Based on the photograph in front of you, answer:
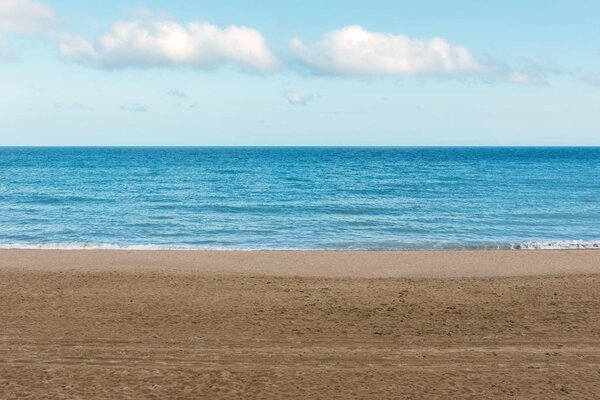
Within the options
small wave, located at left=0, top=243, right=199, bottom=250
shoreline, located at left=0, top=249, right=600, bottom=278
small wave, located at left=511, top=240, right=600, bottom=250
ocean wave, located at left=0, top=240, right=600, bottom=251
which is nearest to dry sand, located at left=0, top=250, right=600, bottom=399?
shoreline, located at left=0, top=249, right=600, bottom=278

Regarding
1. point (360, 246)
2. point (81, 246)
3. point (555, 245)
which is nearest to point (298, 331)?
point (360, 246)

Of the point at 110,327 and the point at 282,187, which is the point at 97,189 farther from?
the point at 110,327

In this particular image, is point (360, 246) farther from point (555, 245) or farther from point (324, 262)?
point (555, 245)

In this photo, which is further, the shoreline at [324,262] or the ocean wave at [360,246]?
the ocean wave at [360,246]

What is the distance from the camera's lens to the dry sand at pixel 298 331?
24.2 feet

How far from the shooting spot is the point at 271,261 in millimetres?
16719

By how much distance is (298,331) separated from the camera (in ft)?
31.7

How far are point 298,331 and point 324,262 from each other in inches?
276

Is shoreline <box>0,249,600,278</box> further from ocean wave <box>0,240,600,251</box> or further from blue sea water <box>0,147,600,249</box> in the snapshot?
blue sea water <box>0,147,600,249</box>

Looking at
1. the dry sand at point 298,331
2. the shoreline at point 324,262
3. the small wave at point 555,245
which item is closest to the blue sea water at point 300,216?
the small wave at point 555,245

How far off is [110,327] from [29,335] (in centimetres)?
130

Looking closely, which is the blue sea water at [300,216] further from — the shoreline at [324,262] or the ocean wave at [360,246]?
the shoreline at [324,262]

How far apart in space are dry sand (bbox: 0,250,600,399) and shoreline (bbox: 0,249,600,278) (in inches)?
5.9

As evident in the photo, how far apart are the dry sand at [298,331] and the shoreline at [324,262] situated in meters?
0.15
